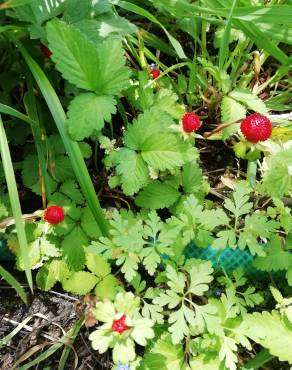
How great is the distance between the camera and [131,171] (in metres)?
1.36

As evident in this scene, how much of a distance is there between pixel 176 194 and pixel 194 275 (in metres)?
0.28

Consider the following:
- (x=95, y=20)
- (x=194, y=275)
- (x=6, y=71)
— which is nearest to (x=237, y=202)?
(x=194, y=275)

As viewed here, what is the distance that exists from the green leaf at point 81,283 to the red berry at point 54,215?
16cm

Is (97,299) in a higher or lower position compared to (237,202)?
lower

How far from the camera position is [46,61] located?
60.4 inches

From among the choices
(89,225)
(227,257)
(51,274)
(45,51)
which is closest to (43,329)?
(51,274)

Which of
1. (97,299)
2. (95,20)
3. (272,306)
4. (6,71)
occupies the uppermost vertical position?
(95,20)

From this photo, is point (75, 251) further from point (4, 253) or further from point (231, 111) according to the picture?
point (231, 111)

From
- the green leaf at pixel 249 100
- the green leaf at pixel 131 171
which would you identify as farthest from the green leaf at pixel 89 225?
the green leaf at pixel 249 100

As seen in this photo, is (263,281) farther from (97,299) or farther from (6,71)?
(6,71)

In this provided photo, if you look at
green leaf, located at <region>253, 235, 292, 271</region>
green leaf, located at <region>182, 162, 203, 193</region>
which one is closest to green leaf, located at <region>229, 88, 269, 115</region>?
green leaf, located at <region>182, 162, 203, 193</region>

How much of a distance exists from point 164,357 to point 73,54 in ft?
2.67

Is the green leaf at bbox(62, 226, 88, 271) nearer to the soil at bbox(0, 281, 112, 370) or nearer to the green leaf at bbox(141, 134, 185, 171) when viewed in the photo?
the soil at bbox(0, 281, 112, 370)

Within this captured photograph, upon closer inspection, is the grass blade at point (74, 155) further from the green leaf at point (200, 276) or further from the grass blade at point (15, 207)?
the green leaf at point (200, 276)
